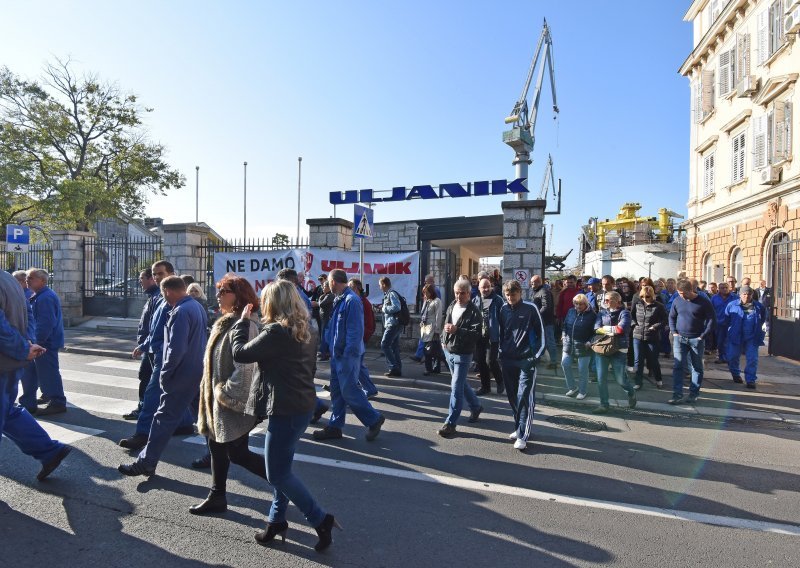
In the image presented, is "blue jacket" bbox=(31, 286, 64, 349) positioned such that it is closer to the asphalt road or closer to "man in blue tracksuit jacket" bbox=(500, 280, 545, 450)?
the asphalt road

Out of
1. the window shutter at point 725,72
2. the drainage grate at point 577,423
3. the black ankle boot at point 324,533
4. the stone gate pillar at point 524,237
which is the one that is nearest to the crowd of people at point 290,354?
the black ankle boot at point 324,533

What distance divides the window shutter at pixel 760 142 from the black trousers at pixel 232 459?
61.3ft

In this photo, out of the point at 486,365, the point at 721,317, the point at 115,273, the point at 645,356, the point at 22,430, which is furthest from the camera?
the point at 115,273

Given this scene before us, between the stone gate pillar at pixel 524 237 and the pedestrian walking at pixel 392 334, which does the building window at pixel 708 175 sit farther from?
the pedestrian walking at pixel 392 334

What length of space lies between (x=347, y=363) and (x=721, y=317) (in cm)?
903

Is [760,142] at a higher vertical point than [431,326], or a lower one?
higher

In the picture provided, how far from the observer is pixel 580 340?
297 inches

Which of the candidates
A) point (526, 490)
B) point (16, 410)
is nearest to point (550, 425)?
point (526, 490)

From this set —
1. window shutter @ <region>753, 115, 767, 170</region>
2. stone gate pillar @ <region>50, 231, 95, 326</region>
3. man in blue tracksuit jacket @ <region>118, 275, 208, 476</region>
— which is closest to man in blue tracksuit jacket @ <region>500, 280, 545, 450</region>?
man in blue tracksuit jacket @ <region>118, 275, 208, 476</region>

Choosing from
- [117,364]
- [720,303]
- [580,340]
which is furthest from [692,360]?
[117,364]

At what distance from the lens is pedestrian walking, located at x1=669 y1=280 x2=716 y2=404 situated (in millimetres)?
7438

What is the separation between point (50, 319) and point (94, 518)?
3.63m

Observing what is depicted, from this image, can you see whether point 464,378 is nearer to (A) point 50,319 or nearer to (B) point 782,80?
(A) point 50,319

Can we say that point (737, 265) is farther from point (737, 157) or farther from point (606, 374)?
point (606, 374)
